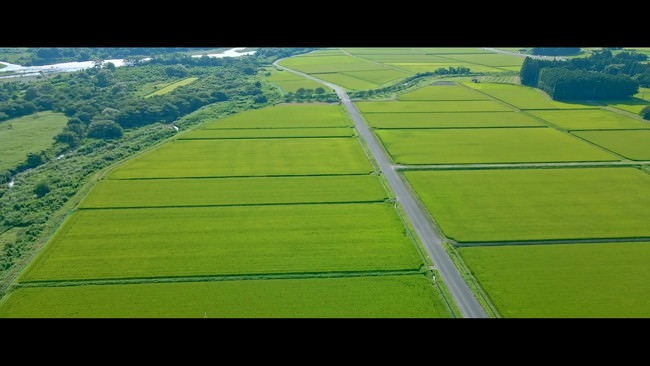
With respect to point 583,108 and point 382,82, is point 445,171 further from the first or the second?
point 382,82

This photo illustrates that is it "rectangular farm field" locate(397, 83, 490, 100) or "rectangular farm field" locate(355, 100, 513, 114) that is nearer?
"rectangular farm field" locate(355, 100, 513, 114)

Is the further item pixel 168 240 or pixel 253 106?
pixel 253 106

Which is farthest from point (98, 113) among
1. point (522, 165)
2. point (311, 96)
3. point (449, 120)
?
point (522, 165)

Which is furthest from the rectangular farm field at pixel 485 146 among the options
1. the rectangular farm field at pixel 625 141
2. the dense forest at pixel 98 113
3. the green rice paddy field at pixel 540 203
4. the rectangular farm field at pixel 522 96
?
the dense forest at pixel 98 113

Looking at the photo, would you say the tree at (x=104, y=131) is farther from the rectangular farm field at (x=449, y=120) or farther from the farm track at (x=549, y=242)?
the farm track at (x=549, y=242)

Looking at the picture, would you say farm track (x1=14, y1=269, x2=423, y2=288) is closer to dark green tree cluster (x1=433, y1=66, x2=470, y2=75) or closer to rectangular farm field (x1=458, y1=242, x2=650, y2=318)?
rectangular farm field (x1=458, y1=242, x2=650, y2=318)

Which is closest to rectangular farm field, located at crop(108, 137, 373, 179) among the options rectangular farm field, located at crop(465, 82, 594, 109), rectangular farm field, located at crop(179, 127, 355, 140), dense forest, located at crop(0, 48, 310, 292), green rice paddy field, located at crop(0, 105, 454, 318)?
green rice paddy field, located at crop(0, 105, 454, 318)

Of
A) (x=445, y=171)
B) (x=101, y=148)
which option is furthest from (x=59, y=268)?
(x=445, y=171)
